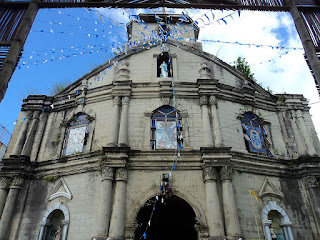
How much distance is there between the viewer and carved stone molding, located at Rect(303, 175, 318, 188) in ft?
37.1

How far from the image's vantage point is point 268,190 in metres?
11.2

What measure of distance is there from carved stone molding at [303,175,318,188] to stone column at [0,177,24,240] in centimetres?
1195

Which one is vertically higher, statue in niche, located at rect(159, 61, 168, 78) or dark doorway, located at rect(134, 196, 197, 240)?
statue in niche, located at rect(159, 61, 168, 78)

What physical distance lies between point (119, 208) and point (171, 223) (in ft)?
18.2

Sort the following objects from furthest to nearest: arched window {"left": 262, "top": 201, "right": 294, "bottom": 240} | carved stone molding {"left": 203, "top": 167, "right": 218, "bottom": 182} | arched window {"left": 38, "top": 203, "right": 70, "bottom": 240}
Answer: arched window {"left": 262, "top": 201, "right": 294, "bottom": 240}, arched window {"left": 38, "top": 203, "right": 70, "bottom": 240}, carved stone molding {"left": 203, "top": 167, "right": 218, "bottom": 182}

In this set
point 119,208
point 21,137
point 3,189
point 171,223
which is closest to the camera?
point 119,208

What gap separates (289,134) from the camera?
13203mm

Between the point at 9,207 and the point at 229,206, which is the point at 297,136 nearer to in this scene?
the point at 229,206

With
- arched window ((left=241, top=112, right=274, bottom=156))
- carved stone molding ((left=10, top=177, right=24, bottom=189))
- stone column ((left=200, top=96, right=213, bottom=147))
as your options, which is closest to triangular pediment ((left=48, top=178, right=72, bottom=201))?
carved stone molding ((left=10, top=177, right=24, bottom=189))

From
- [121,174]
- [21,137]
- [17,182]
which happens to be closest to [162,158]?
[121,174]

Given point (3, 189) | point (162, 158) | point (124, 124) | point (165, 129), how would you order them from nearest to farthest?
1. point (162, 158)
2. point (3, 189)
3. point (124, 124)
4. point (165, 129)

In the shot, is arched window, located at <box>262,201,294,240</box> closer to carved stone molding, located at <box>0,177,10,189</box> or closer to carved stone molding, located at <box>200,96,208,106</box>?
carved stone molding, located at <box>200,96,208,106</box>

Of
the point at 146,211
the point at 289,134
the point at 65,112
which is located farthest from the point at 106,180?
the point at 289,134

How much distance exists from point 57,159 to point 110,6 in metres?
8.15
